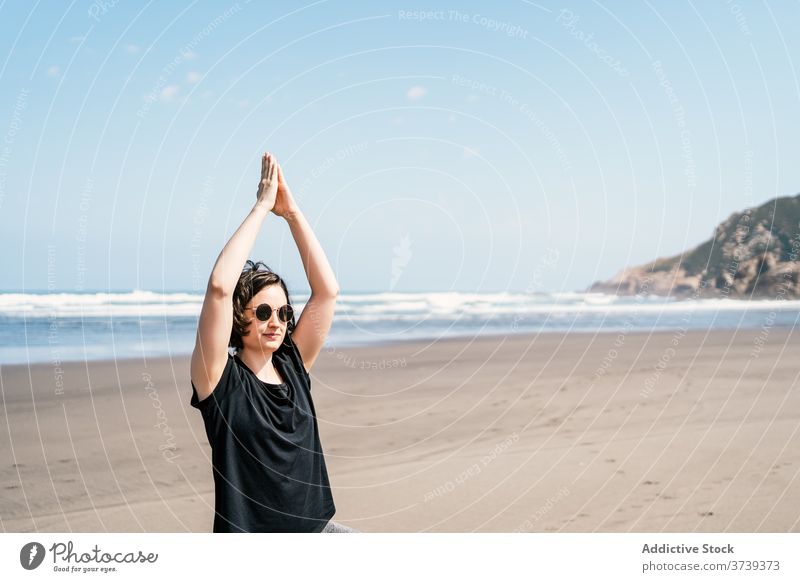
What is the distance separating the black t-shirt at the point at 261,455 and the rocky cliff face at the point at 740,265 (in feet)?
123

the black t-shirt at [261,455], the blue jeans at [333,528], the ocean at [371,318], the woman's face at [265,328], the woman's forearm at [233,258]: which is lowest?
the ocean at [371,318]

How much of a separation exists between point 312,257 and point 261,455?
3.17 ft

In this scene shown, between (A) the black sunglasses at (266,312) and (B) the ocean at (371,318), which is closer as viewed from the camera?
(A) the black sunglasses at (266,312)

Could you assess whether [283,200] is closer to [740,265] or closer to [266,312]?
[266,312]

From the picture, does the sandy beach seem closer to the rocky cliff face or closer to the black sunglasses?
the black sunglasses

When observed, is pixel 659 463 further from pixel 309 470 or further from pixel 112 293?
pixel 112 293

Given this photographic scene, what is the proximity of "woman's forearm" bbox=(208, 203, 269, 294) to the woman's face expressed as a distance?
13.5 inches

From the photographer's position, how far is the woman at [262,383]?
2.90m

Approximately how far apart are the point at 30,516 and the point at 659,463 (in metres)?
6.19

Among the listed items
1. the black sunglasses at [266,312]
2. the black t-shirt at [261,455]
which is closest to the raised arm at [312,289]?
the black sunglasses at [266,312]

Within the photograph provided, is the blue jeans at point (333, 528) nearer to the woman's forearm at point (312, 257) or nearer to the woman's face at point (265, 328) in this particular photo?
the woman's face at point (265, 328)

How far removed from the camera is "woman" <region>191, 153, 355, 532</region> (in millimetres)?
2902

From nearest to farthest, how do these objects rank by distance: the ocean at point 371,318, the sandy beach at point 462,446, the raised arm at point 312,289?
the raised arm at point 312,289
the sandy beach at point 462,446
the ocean at point 371,318
